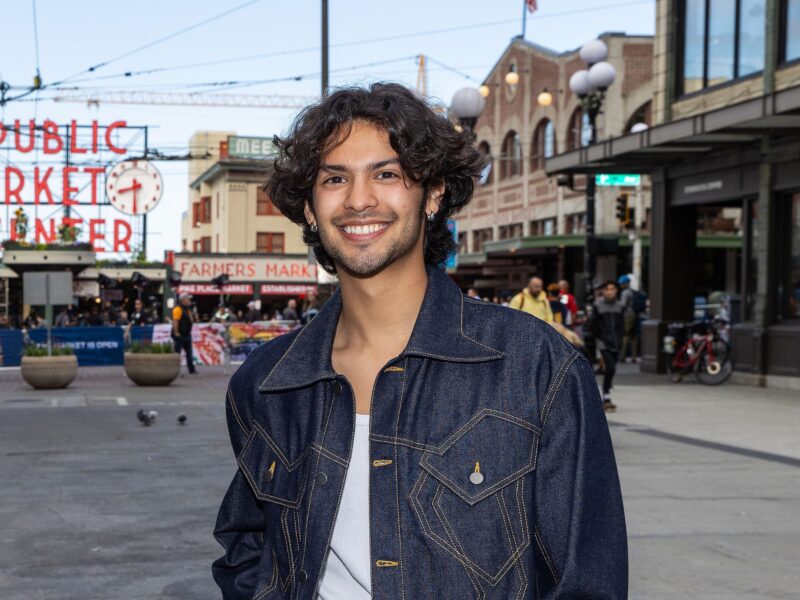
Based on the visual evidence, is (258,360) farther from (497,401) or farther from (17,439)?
(17,439)

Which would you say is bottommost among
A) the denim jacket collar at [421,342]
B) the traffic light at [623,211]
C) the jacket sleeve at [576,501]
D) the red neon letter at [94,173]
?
the jacket sleeve at [576,501]

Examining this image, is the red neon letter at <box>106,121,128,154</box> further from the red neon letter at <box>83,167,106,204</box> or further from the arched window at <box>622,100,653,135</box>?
the arched window at <box>622,100,653,135</box>

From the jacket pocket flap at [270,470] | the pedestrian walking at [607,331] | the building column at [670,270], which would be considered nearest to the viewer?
the jacket pocket flap at [270,470]

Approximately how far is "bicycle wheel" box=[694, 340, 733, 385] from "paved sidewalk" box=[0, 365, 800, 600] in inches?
156

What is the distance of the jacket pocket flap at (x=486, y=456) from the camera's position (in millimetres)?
2367

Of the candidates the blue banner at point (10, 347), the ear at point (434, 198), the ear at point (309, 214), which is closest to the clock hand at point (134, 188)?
the blue banner at point (10, 347)

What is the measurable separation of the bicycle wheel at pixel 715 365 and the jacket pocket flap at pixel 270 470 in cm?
1948

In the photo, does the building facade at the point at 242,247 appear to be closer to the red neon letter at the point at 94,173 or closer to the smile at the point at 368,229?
the red neon letter at the point at 94,173

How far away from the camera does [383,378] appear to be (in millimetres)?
2512

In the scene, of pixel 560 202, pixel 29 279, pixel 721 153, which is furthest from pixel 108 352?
pixel 560 202

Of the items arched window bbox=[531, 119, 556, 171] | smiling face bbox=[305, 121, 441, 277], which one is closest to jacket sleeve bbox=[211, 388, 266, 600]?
smiling face bbox=[305, 121, 441, 277]

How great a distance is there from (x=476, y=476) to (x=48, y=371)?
20.6m

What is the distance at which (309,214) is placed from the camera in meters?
3.00

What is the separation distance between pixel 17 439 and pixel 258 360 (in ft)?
38.2
